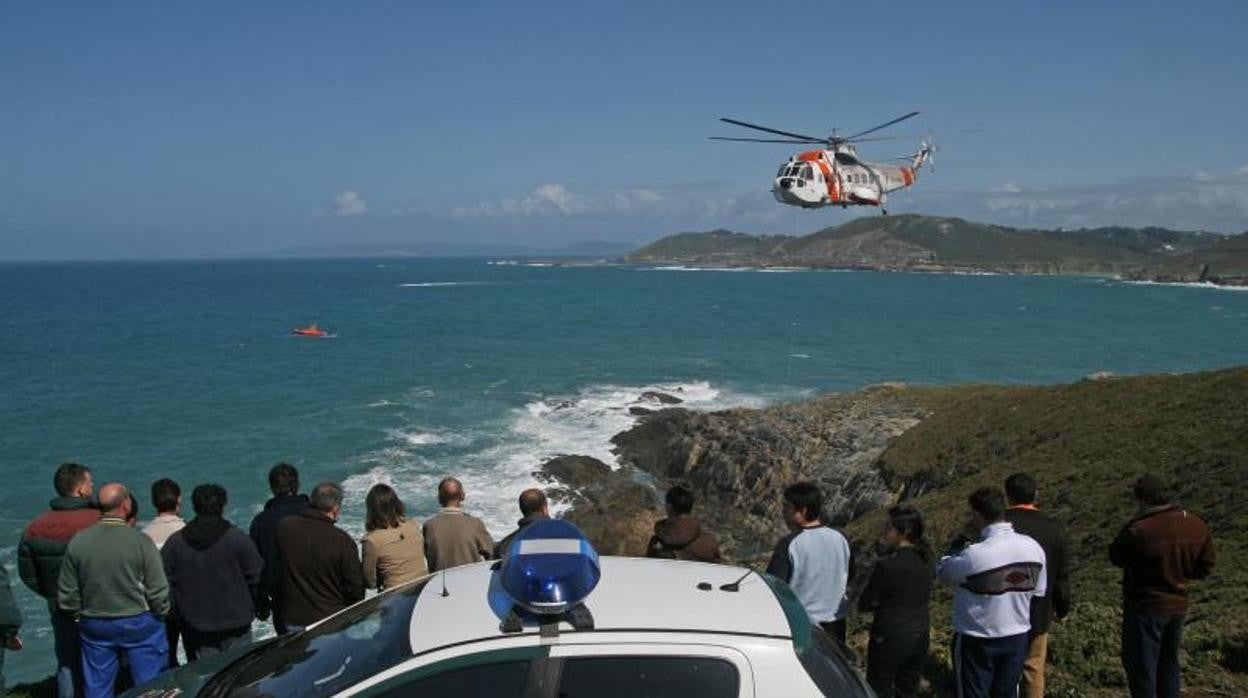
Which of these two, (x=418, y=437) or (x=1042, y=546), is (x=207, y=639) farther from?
(x=418, y=437)

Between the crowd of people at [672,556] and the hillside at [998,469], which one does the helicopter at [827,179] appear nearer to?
the hillside at [998,469]

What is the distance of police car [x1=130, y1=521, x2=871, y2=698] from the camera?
3.78 meters

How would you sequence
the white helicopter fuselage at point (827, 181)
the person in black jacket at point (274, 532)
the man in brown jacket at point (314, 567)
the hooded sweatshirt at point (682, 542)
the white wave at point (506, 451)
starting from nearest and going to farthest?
1. the man in brown jacket at point (314, 567)
2. the person in black jacket at point (274, 532)
3. the hooded sweatshirt at point (682, 542)
4. the white helicopter fuselage at point (827, 181)
5. the white wave at point (506, 451)

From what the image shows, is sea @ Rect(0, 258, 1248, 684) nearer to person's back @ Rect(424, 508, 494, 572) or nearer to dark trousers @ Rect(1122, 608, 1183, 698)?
person's back @ Rect(424, 508, 494, 572)

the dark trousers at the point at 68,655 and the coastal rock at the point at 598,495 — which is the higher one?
the dark trousers at the point at 68,655

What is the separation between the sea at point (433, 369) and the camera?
120ft

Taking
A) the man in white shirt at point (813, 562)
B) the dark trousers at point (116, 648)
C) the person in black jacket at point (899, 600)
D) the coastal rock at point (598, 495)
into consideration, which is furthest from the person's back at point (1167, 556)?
the coastal rock at point (598, 495)

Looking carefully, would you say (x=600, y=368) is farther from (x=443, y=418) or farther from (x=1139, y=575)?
(x=1139, y=575)

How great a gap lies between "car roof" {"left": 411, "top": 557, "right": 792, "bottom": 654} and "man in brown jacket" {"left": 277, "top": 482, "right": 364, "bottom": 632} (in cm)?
208

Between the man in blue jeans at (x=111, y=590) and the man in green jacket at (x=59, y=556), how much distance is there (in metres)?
0.34

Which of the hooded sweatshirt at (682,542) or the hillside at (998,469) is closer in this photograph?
the hooded sweatshirt at (682,542)

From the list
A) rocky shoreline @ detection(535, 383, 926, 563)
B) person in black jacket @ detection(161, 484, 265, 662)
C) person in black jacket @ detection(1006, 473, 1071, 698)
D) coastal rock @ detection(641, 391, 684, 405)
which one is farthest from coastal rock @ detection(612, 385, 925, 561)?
person in black jacket @ detection(161, 484, 265, 662)

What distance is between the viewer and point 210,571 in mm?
6652

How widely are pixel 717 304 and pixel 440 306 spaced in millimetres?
41213
